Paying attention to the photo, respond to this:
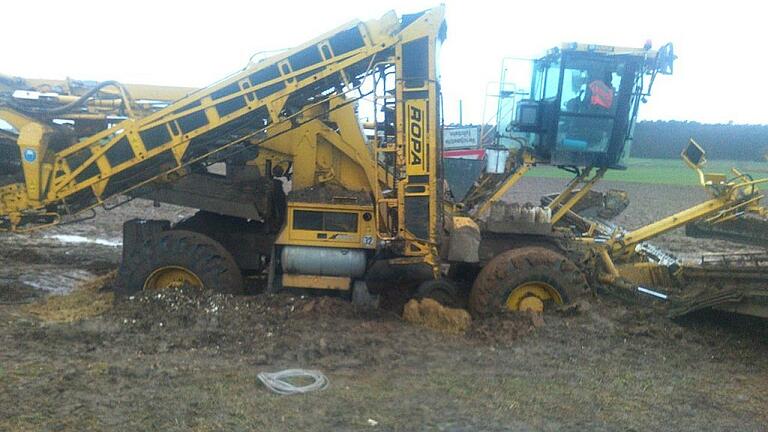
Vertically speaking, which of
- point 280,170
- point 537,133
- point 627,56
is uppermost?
point 627,56

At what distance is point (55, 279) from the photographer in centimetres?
975

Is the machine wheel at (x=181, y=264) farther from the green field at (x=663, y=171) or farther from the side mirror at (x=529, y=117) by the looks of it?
the green field at (x=663, y=171)

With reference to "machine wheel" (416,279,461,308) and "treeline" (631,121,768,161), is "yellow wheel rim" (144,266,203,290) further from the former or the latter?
"treeline" (631,121,768,161)

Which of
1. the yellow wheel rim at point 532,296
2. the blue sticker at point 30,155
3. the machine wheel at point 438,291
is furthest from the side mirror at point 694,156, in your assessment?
the blue sticker at point 30,155

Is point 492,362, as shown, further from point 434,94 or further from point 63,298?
point 63,298

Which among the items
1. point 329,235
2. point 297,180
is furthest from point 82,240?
point 329,235

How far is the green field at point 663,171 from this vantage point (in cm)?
3436

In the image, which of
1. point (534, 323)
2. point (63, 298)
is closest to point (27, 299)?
point (63, 298)

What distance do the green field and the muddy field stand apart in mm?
22400

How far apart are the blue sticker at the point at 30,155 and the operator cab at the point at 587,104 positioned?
618cm

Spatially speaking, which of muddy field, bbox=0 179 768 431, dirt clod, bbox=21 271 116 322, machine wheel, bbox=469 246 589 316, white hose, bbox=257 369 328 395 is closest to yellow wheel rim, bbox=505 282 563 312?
machine wheel, bbox=469 246 589 316

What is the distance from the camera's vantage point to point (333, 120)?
27.7 ft

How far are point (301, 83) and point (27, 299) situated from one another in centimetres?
422

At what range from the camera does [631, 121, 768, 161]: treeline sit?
47688 mm
